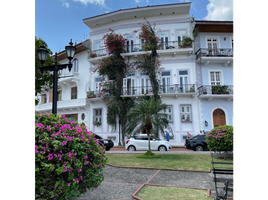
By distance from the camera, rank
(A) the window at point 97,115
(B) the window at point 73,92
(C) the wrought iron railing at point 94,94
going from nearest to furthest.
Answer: (C) the wrought iron railing at point 94,94 → (A) the window at point 97,115 → (B) the window at point 73,92

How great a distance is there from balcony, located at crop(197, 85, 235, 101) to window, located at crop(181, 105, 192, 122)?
71.0 inches

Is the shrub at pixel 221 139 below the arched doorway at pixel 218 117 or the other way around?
below

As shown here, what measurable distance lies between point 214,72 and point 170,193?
19187 millimetres

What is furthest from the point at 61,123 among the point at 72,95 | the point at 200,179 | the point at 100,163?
the point at 72,95

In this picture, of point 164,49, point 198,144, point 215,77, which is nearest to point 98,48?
point 164,49

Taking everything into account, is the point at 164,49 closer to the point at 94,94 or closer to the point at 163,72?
the point at 163,72

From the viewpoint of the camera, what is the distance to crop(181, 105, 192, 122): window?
69.0ft

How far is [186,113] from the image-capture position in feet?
69.3

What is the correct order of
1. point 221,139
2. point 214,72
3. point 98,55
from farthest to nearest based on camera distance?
1. point 98,55
2. point 214,72
3. point 221,139

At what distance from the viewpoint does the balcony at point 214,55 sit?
20.7 meters

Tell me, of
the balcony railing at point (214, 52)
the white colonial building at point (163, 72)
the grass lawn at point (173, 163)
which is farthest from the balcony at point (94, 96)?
the grass lawn at point (173, 163)

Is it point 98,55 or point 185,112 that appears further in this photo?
point 98,55

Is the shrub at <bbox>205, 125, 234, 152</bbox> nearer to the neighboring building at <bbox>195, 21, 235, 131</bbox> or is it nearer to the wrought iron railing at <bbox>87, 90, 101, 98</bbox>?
the neighboring building at <bbox>195, 21, 235, 131</bbox>

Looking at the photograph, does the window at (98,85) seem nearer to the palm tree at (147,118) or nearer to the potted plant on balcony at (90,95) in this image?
the potted plant on balcony at (90,95)
